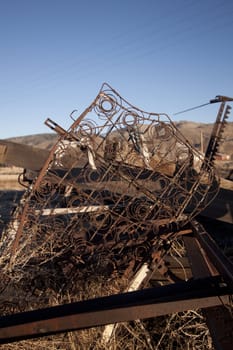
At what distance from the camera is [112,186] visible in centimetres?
351

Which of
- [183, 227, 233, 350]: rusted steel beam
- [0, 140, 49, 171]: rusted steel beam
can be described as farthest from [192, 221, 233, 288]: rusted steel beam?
[0, 140, 49, 171]: rusted steel beam

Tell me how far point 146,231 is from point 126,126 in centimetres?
99

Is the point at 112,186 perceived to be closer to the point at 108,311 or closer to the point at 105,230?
the point at 105,230

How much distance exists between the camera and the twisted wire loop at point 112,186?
3.12 m

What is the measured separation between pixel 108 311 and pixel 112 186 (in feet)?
6.75

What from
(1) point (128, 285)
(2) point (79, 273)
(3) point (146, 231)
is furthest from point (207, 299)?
(2) point (79, 273)

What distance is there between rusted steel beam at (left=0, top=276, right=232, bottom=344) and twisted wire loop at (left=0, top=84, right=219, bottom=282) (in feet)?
4.68

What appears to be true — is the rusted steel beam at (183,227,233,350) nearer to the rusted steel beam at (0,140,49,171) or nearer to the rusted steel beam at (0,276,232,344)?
the rusted steel beam at (0,276,232,344)

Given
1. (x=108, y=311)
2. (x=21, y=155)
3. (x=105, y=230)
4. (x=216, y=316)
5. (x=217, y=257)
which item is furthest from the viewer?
(x=105, y=230)

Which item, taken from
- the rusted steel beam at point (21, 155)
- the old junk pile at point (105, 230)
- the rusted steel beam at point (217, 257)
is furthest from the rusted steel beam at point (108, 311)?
the rusted steel beam at point (21, 155)

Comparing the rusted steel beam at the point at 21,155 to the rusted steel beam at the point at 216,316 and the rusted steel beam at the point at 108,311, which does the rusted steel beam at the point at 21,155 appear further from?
the rusted steel beam at the point at 108,311

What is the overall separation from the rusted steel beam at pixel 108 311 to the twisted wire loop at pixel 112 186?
56.2 inches

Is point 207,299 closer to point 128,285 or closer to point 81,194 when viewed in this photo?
point 81,194

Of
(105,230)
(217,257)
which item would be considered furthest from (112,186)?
(217,257)
